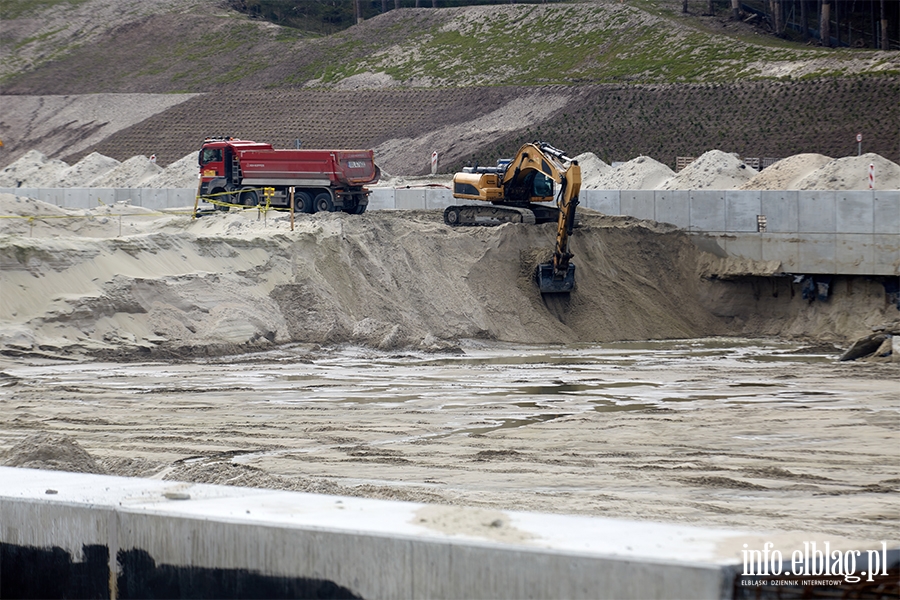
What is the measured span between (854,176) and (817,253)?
2.67 meters

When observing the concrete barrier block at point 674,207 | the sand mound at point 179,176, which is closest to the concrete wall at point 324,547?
the concrete barrier block at point 674,207

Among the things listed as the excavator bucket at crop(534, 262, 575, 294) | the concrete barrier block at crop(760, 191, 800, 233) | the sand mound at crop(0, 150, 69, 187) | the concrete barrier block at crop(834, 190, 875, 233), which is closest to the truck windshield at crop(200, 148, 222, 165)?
the excavator bucket at crop(534, 262, 575, 294)

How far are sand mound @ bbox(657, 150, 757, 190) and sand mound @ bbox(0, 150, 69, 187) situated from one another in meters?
27.1

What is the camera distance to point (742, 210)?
2477cm

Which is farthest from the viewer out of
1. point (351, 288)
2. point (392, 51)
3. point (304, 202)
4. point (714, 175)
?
point (392, 51)

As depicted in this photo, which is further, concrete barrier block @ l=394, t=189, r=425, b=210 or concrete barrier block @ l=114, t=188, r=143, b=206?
concrete barrier block @ l=114, t=188, r=143, b=206

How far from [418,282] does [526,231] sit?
3329mm

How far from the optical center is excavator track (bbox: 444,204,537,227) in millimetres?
23750

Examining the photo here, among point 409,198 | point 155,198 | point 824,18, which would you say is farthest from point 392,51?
point 409,198

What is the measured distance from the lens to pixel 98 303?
17.3m

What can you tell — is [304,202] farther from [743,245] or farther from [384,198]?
[743,245]

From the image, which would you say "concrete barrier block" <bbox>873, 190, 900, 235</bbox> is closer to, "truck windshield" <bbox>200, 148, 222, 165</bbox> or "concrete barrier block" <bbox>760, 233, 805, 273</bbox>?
"concrete barrier block" <bbox>760, 233, 805, 273</bbox>

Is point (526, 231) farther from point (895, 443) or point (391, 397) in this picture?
point (895, 443)

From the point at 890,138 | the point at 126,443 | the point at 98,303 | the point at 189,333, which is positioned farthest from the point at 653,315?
the point at 890,138
